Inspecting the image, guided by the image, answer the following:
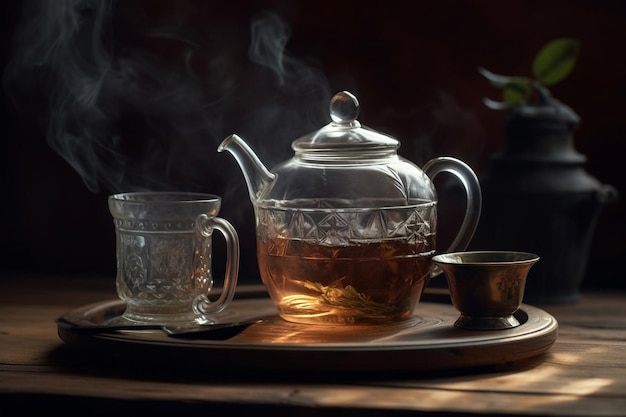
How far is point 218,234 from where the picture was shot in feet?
6.67

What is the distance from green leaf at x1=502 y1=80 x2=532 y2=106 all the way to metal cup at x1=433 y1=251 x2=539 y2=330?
2.07 ft

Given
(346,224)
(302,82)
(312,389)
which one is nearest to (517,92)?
(302,82)

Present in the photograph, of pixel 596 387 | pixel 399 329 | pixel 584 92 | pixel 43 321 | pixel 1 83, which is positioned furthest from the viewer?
pixel 1 83

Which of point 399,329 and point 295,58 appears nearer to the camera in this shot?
point 399,329

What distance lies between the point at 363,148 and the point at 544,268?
588mm

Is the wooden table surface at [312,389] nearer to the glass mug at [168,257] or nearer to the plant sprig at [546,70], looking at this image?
the glass mug at [168,257]

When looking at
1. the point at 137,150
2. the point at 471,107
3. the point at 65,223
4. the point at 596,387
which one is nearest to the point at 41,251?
the point at 65,223

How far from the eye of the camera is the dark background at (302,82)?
6.45 ft

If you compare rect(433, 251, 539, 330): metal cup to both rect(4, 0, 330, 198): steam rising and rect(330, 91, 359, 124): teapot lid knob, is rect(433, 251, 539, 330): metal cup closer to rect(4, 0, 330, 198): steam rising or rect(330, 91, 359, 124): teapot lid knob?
rect(330, 91, 359, 124): teapot lid knob

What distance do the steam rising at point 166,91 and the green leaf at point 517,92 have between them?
1.23ft

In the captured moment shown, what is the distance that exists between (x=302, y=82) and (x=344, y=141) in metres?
0.70

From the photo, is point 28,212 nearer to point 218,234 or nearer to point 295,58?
point 218,234

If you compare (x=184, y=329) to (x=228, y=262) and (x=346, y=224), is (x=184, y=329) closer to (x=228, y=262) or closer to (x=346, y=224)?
(x=228, y=262)

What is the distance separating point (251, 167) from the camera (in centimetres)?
141
